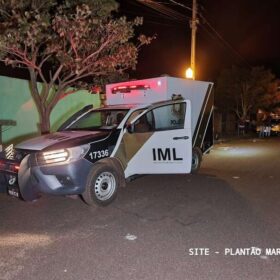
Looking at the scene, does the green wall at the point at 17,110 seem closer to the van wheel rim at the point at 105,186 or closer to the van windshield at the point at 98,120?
the van windshield at the point at 98,120

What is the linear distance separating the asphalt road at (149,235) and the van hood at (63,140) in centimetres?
116

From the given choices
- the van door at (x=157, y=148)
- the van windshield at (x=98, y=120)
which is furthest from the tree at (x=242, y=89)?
the van windshield at (x=98, y=120)

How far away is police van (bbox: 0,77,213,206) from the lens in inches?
235

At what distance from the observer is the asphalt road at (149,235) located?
3.90 m

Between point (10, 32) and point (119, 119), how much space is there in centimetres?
389

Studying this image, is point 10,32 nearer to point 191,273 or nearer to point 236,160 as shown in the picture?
point 191,273

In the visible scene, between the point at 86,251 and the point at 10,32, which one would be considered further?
the point at 10,32

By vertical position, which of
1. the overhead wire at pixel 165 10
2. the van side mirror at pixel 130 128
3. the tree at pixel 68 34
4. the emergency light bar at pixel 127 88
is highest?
the overhead wire at pixel 165 10

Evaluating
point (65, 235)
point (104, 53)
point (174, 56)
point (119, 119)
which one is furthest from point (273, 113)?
point (65, 235)

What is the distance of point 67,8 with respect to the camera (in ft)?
32.2

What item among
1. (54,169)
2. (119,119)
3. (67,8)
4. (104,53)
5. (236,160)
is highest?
(67,8)

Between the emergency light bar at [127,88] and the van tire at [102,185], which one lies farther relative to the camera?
the emergency light bar at [127,88]

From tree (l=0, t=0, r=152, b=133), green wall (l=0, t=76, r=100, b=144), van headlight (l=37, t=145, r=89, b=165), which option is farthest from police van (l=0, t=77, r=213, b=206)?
green wall (l=0, t=76, r=100, b=144)

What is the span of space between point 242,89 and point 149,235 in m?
27.7
